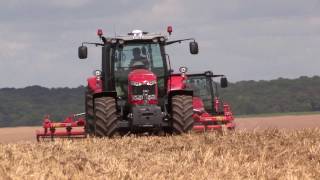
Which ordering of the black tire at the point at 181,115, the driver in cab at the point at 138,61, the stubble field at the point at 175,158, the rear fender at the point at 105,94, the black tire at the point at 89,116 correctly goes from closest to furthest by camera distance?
the stubble field at the point at 175,158 → the black tire at the point at 181,115 → the rear fender at the point at 105,94 → the black tire at the point at 89,116 → the driver in cab at the point at 138,61

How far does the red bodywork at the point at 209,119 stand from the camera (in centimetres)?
1624

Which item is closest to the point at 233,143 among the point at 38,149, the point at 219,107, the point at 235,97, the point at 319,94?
the point at 38,149

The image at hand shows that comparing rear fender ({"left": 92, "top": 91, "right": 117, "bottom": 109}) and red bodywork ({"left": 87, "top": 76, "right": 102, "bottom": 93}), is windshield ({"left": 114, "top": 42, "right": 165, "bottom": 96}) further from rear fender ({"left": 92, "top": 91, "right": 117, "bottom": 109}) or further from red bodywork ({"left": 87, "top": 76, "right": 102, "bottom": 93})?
red bodywork ({"left": 87, "top": 76, "right": 102, "bottom": 93})

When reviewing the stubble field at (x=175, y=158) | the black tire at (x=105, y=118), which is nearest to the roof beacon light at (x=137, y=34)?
the black tire at (x=105, y=118)

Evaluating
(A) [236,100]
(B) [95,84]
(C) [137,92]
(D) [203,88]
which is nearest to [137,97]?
(C) [137,92]

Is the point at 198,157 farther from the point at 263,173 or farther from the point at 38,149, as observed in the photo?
the point at 38,149

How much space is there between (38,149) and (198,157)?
2410 millimetres

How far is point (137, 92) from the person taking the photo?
1461cm

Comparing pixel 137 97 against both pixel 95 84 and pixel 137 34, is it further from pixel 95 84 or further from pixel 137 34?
pixel 95 84

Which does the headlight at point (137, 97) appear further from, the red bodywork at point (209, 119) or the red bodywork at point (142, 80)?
the red bodywork at point (209, 119)

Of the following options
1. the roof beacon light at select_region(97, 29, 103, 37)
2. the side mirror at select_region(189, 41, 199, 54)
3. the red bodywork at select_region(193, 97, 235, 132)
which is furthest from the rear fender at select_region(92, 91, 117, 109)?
the red bodywork at select_region(193, 97, 235, 132)

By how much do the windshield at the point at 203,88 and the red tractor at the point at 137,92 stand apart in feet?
20.1

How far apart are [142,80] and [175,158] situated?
609 centimetres

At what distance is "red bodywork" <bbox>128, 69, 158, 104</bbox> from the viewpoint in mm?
14500
